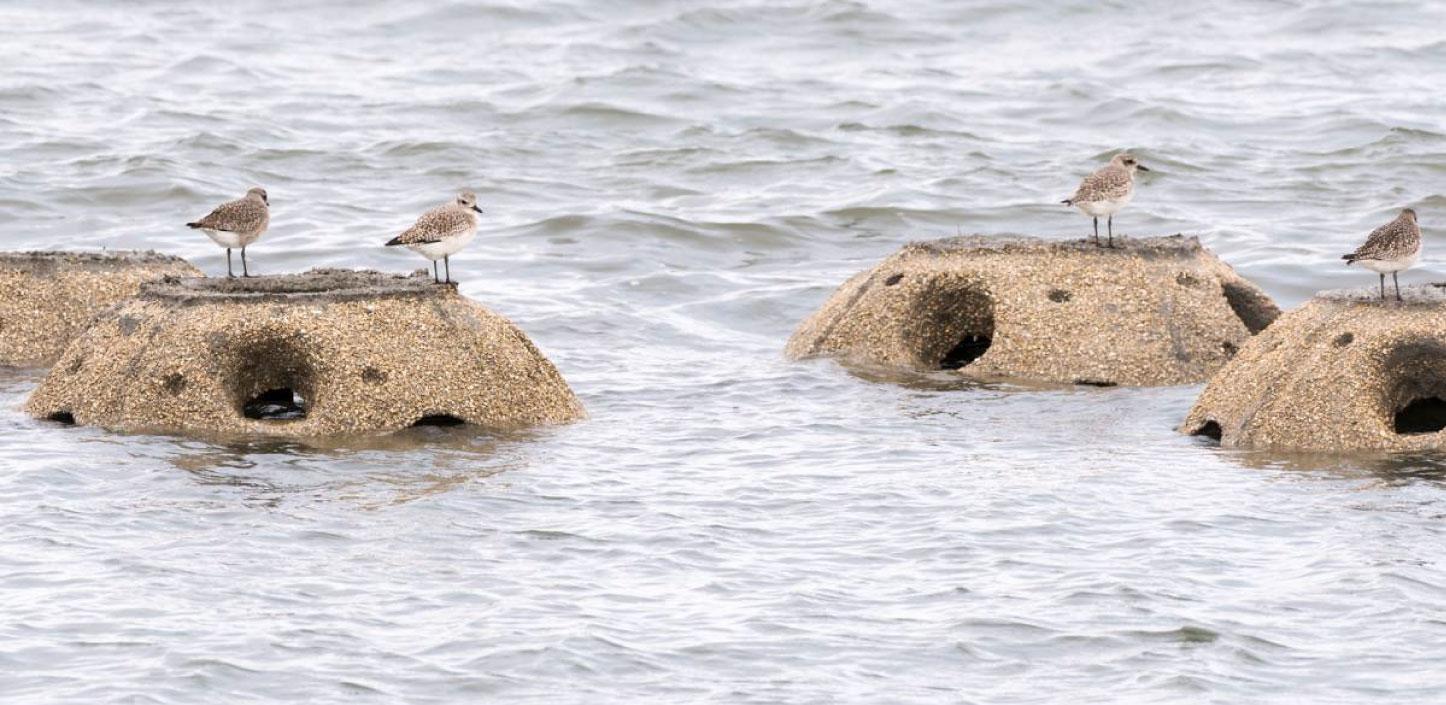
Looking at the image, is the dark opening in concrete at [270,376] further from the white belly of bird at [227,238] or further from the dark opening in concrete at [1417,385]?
the dark opening in concrete at [1417,385]

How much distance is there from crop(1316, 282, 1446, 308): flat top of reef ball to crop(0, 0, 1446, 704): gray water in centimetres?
115

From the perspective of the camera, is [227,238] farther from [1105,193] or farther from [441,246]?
[1105,193]

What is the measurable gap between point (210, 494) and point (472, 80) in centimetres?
2352

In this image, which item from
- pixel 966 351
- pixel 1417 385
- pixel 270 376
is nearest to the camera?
pixel 1417 385

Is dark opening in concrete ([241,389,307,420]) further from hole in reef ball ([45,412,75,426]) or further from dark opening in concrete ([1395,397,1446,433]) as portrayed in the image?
dark opening in concrete ([1395,397,1446,433])

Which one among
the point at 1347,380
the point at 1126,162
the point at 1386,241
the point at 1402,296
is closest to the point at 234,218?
the point at 1126,162

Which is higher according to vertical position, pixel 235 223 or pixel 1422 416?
pixel 235 223

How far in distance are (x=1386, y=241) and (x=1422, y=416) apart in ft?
3.61

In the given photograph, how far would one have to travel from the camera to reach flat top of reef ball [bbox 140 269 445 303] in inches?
561

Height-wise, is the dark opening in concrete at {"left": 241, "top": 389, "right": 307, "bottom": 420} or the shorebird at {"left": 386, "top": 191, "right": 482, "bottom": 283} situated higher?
the shorebird at {"left": 386, "top": 191, "right": 482, "bottom": 283}

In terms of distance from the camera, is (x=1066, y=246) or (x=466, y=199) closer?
(x=466, y=199)

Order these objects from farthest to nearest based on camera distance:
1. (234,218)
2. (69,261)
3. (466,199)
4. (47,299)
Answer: (69,261) < (47,299) < (466,199) < (234,218)

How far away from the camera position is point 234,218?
50.4 ft

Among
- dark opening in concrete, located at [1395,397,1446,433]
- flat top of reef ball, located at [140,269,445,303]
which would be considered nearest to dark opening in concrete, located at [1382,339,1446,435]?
dark opening in concrete, located at [1395,397,1446,433]
